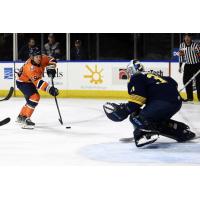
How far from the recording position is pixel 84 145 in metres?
4.89

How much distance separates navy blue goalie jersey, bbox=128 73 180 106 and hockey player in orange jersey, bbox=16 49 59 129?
4.69ft

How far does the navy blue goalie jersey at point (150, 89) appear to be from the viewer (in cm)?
457

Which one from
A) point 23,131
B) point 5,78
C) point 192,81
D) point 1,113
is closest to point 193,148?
point 23,131

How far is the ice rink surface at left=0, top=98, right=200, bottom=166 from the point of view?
4.19 meters

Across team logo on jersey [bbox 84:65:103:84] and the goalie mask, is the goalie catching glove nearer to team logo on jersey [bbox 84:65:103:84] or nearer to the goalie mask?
the goalie mask

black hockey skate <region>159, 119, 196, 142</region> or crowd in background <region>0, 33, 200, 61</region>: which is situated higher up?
crowd in background <region>0, 33, 200, 61</region>

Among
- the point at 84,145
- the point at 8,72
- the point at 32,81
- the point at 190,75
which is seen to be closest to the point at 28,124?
the point at 32,81

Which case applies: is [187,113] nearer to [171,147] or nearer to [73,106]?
[73,106]

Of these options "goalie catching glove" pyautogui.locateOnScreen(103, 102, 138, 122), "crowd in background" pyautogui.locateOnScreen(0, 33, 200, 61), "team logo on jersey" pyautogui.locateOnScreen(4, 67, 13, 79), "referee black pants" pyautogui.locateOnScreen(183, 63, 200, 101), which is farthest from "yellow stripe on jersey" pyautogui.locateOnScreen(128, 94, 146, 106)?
"team logo on jersey" pyautogui.locateOnScreen(4, 67, 13, 79)

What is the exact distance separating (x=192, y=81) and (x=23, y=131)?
13.0ft

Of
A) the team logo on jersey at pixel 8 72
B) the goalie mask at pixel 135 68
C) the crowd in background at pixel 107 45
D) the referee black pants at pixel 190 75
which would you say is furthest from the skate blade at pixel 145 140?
the team logo on jersey at pixel 8 72

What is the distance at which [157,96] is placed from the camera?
4730mm

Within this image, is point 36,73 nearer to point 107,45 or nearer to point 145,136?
point 145,136

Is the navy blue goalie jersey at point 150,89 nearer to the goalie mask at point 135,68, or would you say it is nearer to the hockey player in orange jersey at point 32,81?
the goalie mask at point 135,68
